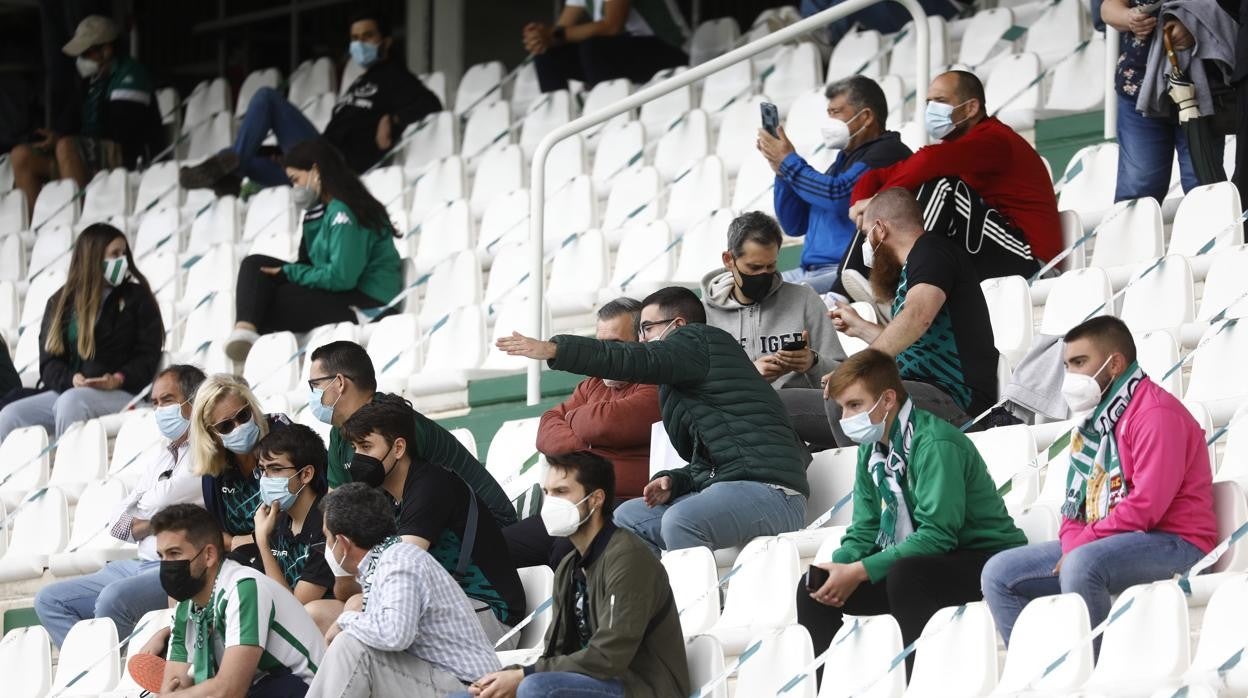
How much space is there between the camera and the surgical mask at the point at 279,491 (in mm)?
5957

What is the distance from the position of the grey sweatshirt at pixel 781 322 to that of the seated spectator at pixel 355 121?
14.6 ft

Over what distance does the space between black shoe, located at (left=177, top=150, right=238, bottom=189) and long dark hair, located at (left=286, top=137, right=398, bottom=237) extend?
1.89 meters

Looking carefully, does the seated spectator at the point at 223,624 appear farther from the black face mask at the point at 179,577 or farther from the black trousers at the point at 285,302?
the black trousers at the point at 285,302

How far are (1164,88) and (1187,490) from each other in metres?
2.24

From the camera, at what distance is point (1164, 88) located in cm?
650

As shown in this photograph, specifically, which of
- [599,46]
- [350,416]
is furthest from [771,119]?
[599,46]

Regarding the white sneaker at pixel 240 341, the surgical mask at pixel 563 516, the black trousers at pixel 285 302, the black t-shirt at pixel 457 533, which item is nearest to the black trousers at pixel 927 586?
the surgical mask at pixel 563 516

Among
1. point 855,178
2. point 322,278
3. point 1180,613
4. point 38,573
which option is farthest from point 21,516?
point 1180,613

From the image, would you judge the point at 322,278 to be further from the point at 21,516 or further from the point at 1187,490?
the point at 1187,490

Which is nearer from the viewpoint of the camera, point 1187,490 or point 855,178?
point 1187,490

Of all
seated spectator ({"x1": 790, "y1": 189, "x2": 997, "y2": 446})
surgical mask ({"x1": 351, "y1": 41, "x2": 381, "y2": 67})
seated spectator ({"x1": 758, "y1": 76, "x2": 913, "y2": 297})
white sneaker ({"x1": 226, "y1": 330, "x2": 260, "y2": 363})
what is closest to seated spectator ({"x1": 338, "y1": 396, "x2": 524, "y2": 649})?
seated spectator ({"x1": 790, "y1": 189, "x2": 997, "y2": 446})

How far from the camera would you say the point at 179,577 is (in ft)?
17.8

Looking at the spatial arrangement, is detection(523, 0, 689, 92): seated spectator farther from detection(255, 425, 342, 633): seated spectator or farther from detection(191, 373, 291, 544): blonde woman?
detection(255, 425, 342, 633): seated spectator

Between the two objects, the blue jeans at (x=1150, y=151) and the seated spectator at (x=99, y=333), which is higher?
the blue jeans at (x=1150, y=151)
